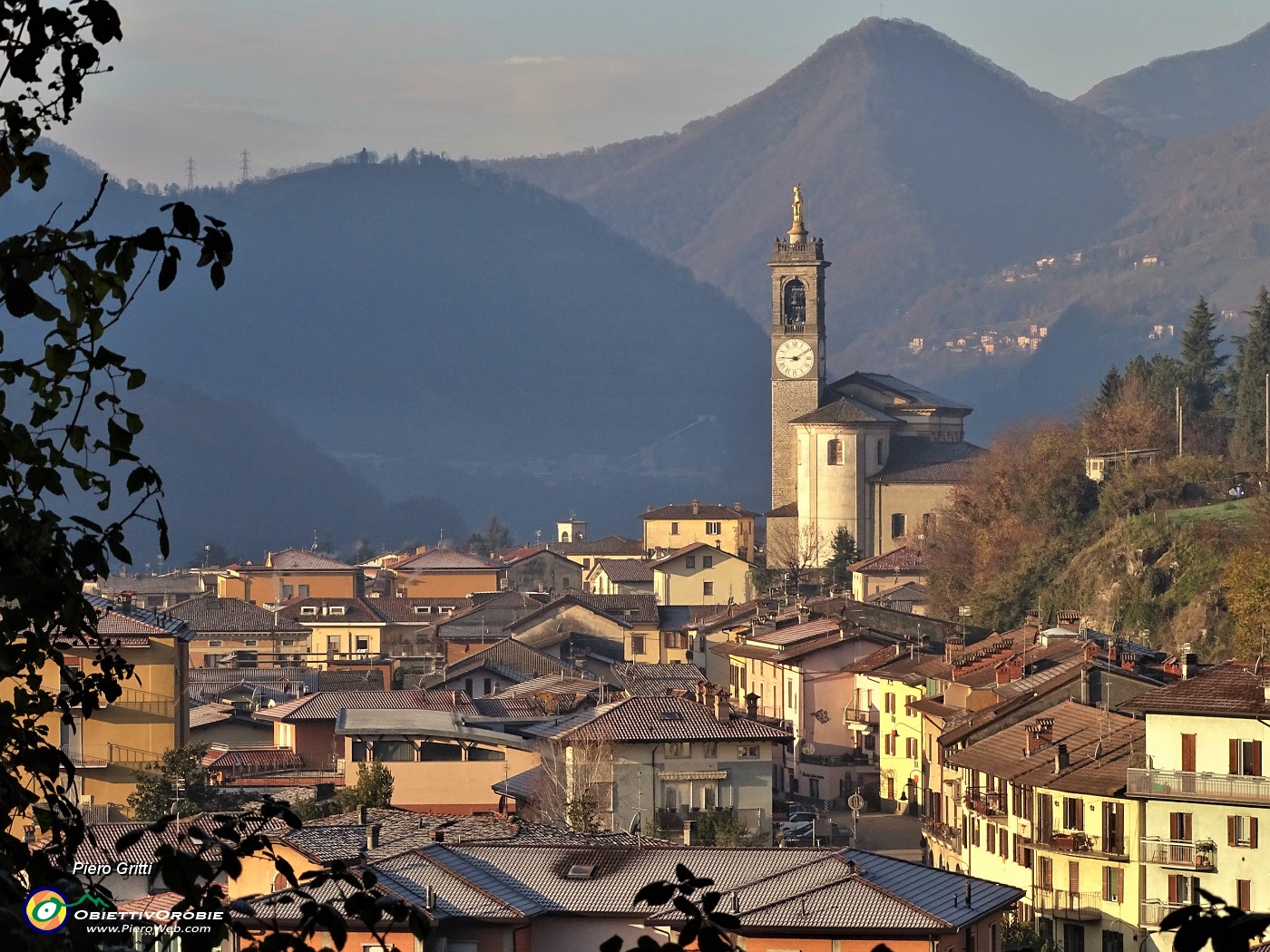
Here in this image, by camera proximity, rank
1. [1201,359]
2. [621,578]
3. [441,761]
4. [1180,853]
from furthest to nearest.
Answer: [621,578]
[1201,359]
[441,761]
[1180,853]

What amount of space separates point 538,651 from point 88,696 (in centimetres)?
5570

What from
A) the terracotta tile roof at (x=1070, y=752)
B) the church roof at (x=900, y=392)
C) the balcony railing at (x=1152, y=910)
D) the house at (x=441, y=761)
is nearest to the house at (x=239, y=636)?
the house at (x=441, y=761)

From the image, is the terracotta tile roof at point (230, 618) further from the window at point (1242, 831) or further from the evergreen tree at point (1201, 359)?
the window at point (1242, 831)

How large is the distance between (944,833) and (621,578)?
5445 cm

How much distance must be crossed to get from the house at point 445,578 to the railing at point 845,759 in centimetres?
4243

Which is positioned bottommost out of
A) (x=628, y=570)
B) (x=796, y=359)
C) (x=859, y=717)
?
(x=859, y=717)

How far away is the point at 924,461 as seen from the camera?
96.2 metres

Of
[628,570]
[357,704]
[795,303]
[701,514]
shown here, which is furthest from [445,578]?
[357,704]

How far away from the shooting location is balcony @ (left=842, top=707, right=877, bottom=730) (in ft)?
167

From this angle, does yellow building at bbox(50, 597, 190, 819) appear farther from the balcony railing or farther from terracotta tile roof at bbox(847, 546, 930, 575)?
terracotta tile roof at bbox(847, 546, 930, 575)

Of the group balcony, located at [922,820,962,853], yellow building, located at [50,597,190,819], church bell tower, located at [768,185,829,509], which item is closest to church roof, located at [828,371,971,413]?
church bell tower, located at [768,185,829,509]

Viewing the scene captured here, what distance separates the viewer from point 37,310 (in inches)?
219

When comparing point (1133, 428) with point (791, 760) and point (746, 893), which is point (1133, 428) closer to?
point (791, 760)

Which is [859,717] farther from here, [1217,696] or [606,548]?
[606,548]
